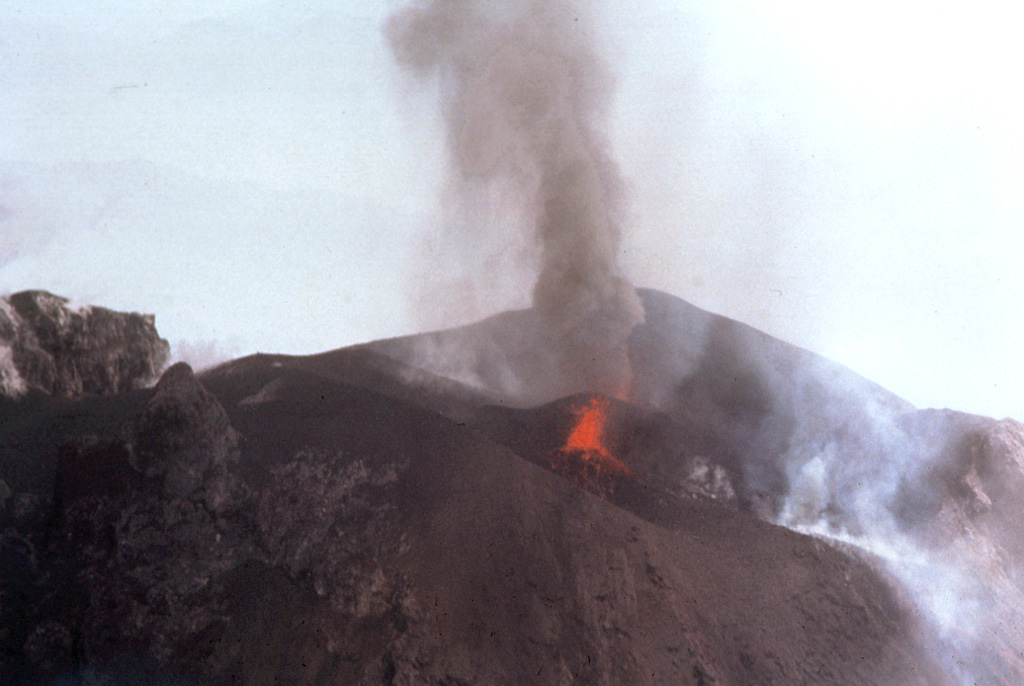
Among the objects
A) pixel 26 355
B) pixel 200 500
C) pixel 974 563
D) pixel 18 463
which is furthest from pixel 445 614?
pixel 974 563

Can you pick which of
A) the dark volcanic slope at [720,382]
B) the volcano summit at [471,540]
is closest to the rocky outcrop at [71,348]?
the volcano summit at [471,540]

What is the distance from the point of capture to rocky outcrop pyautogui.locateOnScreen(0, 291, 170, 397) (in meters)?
23.6

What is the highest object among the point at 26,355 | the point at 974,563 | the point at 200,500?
the point at 26,355

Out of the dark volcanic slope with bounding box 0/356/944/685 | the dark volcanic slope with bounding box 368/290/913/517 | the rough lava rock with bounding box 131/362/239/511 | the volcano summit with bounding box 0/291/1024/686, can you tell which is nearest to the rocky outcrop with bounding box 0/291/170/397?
the volcano summit with bounding box 0/291/1024/686

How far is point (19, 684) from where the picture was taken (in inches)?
666

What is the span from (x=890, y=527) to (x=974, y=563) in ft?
9.07

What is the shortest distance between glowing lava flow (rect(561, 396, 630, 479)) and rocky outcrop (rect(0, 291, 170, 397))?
17.5 meters

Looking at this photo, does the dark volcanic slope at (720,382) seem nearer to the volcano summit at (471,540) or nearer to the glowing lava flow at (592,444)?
the volcano summit at (471,540)

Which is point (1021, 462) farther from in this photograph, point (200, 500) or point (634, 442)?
point (200, 500)

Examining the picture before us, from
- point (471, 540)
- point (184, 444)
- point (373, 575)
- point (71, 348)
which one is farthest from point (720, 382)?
point (71, 348)

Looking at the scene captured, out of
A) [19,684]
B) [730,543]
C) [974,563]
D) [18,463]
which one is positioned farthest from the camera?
[974,563]

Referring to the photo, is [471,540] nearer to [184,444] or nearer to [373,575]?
[373,575]

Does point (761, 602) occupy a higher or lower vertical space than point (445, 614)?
lower

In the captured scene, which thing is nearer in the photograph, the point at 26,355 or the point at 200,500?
the point at 200,500
